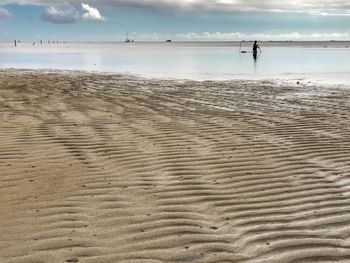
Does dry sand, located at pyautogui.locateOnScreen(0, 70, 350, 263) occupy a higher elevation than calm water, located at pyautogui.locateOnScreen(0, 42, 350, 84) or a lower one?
lower

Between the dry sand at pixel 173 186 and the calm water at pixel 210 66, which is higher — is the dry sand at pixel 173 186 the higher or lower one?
the lower one

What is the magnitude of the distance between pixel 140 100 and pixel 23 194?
347 inches

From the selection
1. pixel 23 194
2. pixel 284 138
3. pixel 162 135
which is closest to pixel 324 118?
pixel 284 138

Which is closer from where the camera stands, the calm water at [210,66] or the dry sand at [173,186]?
the dry sand at [173,186]

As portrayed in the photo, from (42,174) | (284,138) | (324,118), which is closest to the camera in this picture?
(42,174)

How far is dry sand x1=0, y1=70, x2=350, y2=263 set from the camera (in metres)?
4.61

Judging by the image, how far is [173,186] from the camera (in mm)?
6328

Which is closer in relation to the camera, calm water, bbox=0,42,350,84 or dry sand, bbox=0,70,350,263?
dry sand, bbox=0,70,350,263

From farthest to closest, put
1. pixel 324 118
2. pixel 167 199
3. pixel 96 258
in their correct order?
pixel 324 118
pixel 167 199
pixel 96 258

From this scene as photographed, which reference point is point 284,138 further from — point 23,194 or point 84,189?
point 23,194

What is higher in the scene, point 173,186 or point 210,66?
point 210,66

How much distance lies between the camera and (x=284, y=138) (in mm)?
9234

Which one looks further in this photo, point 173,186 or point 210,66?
point 210,66

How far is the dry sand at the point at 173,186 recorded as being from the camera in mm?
4609
